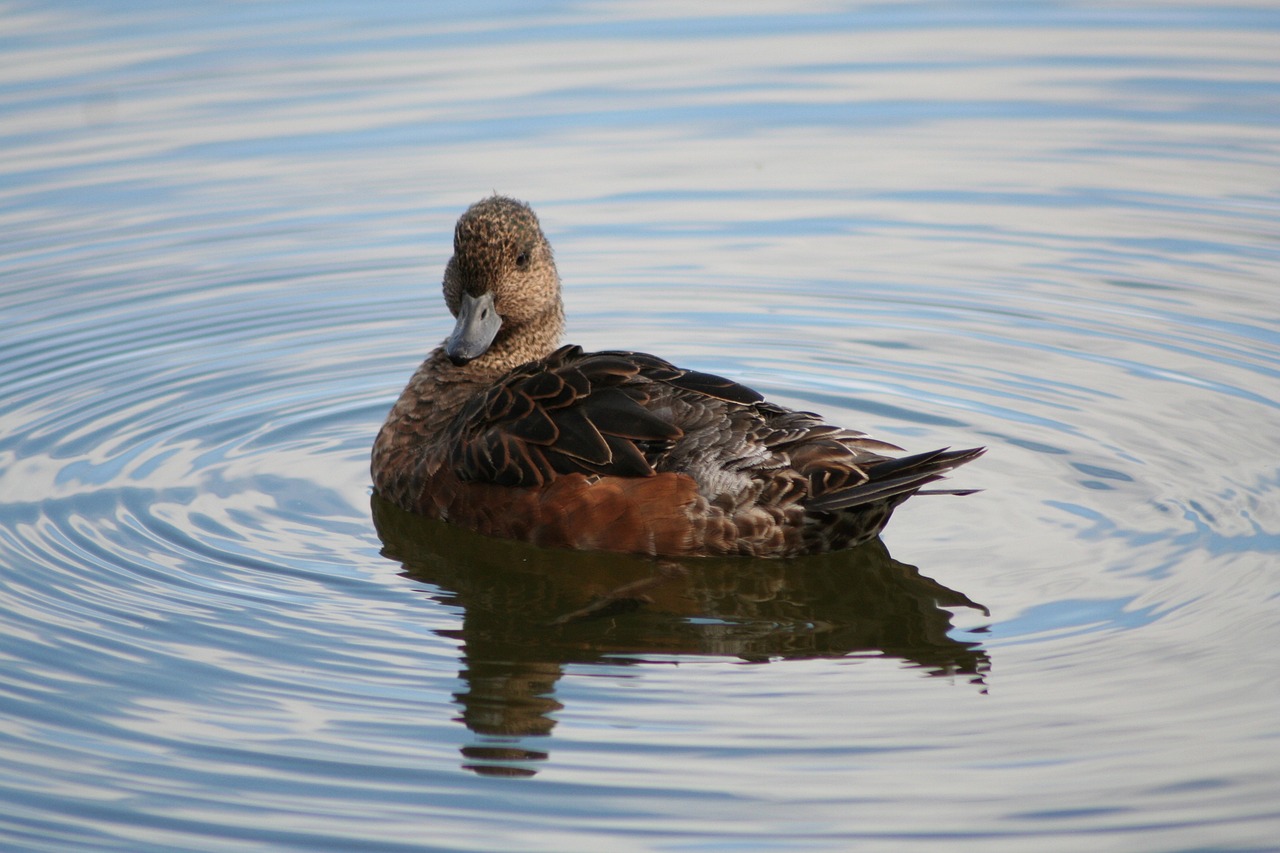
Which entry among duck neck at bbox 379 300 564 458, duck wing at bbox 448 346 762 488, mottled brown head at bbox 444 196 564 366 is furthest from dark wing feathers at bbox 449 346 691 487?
mottled brown head at bbox 444 196 564 366

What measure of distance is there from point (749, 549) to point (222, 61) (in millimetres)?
8665

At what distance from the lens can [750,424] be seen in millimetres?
7078

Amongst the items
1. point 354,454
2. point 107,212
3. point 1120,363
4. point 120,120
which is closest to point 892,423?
point 1120,363

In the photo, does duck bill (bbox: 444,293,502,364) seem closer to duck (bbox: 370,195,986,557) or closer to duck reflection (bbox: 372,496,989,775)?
duck (bbox: 370,195,986,557)

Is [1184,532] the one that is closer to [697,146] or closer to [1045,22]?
[697,146]

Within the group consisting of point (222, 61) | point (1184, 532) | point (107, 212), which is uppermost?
point (222, 61)

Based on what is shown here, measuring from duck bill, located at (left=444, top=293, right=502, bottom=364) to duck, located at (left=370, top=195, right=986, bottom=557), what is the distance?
0.34m

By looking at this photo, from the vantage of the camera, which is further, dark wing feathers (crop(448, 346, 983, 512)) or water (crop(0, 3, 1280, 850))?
dark wing feathers (crop(448, 346, 983, 512))

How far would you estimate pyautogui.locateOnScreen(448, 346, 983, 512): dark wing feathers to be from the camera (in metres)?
6.87

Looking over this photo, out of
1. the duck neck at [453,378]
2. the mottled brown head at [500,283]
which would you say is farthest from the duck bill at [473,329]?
the duck neck at [453,378]

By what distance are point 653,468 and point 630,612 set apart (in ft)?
2.13

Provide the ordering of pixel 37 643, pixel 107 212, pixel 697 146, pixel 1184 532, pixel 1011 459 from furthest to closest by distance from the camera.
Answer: pixel 697 146, pixel 107 212, pixel 1011 459, pixel 1184 532, pixel 37 643

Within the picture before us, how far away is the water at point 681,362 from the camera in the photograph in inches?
209

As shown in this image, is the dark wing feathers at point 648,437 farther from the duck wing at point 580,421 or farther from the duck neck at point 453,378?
the duck neck at point 453,378
